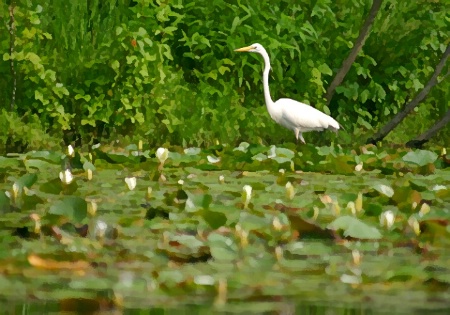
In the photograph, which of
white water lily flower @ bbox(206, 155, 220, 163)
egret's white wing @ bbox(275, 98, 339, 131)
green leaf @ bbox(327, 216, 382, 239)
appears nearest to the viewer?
green leaf @ bbox(327, 216, 382, 239)

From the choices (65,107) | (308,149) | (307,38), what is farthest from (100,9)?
(308,149)

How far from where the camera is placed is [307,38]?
1072 centimetres

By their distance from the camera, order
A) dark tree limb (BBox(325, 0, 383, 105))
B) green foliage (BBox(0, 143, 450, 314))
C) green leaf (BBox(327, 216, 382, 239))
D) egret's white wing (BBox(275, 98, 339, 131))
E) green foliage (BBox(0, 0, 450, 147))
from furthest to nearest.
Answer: dark tree limb (BBox(325, 0, 383, 105)) → egret's white wing (BBox(275, 98, 339, 131)) → green foliage (BBox(0, 0, 450, 147)) → green leaf (BBox(327, 216, 382, 239)) → green foliage (BBox(0, 143, 450, 314))

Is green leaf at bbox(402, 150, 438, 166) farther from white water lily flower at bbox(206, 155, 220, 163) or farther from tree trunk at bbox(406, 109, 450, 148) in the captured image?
tree trunk at bbox(406, 109, 450, 148)

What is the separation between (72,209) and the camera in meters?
3.38

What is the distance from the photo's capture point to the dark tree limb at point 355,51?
10.5 metres

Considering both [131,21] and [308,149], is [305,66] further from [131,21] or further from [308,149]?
[308,149]

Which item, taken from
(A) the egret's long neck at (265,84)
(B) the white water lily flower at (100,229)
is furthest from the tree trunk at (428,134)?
(B) the white water lily flower at (100,229)

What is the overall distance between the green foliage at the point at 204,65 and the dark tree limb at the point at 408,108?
0.86ft

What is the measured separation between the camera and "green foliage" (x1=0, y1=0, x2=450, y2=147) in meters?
9.18

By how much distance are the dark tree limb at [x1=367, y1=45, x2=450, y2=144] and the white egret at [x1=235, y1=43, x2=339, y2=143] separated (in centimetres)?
126

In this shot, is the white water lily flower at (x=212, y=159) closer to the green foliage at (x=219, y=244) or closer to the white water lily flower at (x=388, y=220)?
the green foliage at (x=219, y=244)

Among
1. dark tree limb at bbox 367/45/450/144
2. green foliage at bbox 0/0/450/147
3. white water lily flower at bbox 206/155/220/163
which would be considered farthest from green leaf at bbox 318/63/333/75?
white water lily flower at bbox 206/155/220/163

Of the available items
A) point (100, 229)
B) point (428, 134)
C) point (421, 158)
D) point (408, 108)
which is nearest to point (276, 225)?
point (100, 229)
